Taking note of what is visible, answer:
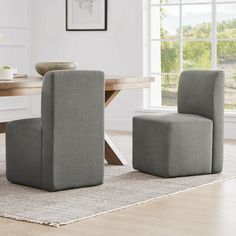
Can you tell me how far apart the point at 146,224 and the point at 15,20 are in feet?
17.5

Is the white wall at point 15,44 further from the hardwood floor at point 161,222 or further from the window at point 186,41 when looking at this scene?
the hardwood floor at point 161,222

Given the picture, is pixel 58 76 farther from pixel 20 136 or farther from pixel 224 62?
pixel 224 62

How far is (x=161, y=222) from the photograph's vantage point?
3881 millimetres

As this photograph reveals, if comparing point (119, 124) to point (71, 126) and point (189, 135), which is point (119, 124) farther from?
point (71, 126)

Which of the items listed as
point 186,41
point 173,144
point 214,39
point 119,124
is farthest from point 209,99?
point 119,124

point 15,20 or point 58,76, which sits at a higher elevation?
point 15,20

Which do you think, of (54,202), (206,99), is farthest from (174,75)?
(54,202)

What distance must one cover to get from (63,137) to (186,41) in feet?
12.0

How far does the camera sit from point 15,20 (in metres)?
8.70

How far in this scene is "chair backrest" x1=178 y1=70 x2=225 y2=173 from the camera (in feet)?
17.6

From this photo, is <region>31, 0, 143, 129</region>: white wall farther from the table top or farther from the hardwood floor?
the hardwood floor

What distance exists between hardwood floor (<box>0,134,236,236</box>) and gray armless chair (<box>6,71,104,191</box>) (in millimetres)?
618

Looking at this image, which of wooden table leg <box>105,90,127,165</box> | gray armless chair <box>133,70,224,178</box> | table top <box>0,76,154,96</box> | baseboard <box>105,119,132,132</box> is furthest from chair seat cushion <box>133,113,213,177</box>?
baseboard <box>105,119,132,132</box>

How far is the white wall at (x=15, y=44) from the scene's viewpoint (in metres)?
8.55
